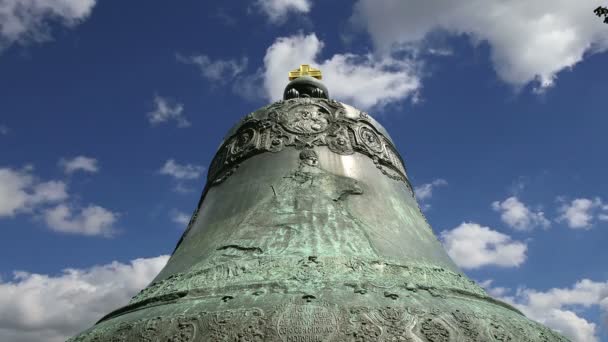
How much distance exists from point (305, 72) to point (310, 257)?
4.32 metres

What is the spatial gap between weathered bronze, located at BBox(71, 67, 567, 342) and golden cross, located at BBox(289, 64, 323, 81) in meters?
1.73

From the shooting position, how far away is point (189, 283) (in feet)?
11.9

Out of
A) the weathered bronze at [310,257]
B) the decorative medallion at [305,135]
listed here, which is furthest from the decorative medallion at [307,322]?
the decorative medallion at [305,135]

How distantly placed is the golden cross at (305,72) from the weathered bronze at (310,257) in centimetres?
173

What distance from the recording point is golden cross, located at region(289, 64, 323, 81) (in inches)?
293

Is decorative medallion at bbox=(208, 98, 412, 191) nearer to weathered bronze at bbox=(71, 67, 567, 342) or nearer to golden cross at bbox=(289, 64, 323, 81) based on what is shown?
weathered bronze at bbox=(71, 67, 567, 342)

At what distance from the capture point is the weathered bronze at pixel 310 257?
3012mm

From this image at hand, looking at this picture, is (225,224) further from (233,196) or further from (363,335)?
(363,335)

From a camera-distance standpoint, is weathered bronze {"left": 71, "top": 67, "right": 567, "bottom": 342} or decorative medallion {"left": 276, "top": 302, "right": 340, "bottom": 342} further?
weathered bronze {"left": 71, "top": 67, "right": 567, "bottom": 342}

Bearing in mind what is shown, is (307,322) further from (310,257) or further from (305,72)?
(305,72)

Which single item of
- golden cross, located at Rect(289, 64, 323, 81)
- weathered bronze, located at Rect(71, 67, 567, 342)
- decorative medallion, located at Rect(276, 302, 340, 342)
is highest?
golden cross, located at Rect(289, 64, 323, 81)

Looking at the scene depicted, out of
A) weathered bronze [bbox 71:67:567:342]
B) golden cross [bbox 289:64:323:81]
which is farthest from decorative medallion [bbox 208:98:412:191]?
golden cross [bbox 289:64:323:81]

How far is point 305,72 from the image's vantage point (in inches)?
296

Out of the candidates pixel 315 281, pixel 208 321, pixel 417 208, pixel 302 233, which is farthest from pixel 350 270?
pixel 417 208
